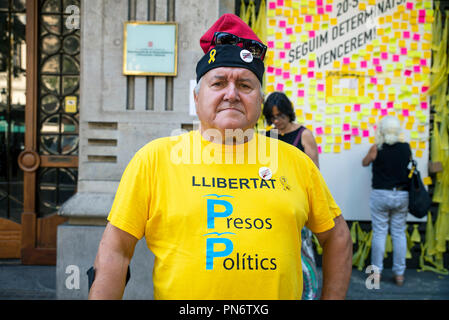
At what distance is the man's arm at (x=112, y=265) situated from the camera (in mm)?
1331

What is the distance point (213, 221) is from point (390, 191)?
3.65 m

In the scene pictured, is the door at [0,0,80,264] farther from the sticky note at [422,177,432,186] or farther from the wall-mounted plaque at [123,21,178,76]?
the sticky note at [422,177,432,186]

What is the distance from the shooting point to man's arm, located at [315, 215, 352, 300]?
151 cm

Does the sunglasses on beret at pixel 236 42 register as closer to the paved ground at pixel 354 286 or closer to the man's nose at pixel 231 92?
the man's nose at pixel 231 92

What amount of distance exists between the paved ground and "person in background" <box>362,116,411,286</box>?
→ 200 millimetres

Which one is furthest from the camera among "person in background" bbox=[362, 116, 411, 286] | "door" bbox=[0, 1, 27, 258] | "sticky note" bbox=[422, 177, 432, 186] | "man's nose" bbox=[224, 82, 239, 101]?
"sticky note" bbox=[422, 177, 432, 186]

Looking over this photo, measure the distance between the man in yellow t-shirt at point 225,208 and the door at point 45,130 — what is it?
12.1 ft

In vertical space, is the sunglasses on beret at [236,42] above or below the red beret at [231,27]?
below

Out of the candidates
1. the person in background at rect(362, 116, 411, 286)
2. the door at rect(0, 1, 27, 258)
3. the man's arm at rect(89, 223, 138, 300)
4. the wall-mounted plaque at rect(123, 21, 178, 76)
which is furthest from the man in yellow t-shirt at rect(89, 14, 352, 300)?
the door at rect(0, 1, 27, 258)

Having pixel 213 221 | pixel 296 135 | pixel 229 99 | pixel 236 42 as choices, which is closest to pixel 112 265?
pixel 213 221

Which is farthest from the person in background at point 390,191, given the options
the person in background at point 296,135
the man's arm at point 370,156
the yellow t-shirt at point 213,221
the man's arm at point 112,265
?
the man's arm at point 112,265

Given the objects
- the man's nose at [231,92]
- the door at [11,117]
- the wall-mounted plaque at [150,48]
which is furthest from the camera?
the door at [11,117]

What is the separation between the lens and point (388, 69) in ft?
15.8
